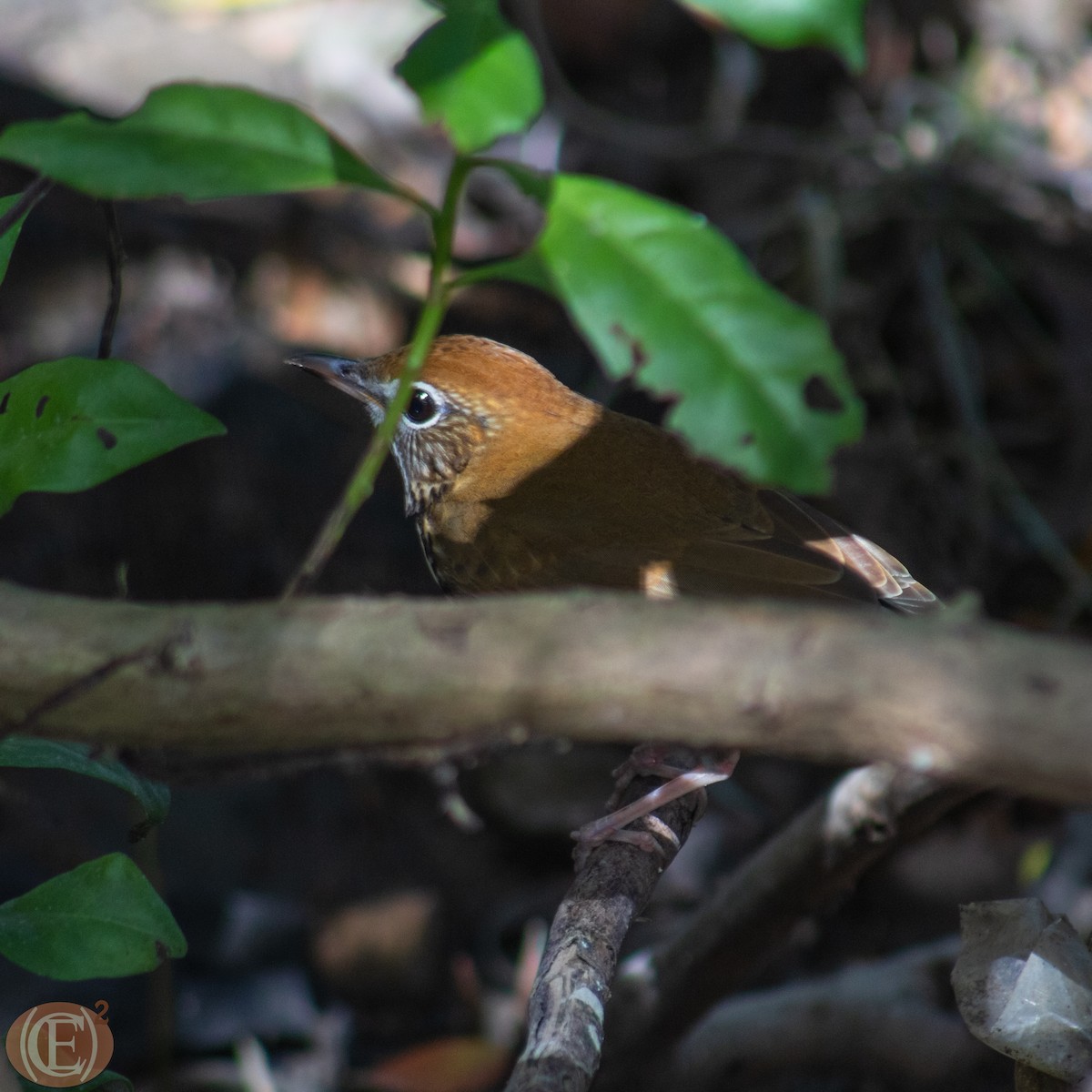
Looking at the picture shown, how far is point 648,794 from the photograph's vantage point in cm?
299

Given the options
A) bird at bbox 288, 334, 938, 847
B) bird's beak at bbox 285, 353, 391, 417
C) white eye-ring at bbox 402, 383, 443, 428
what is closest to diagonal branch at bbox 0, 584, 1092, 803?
bird at bbox 288, 334, 938, 847

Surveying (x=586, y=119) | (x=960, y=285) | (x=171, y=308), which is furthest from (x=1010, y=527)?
(x=171, y=308)

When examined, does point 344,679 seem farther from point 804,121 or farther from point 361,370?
point 804,121

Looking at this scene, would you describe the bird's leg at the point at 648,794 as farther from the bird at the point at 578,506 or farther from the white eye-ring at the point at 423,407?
the white eye-ring at the point at 423,407

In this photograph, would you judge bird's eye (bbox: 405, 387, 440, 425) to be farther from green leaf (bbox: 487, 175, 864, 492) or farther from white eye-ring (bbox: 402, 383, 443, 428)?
green leaf (bbox: 487, 175, 864, 492)

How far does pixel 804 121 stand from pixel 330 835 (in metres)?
4.73

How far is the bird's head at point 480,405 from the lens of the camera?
12.4 ft

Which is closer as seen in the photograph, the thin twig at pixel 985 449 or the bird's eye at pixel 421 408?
the bird's eye at pixel 421 408

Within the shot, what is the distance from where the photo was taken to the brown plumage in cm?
338

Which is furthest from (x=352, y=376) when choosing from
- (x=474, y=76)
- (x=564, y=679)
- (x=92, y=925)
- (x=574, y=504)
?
(x=564, y=679)

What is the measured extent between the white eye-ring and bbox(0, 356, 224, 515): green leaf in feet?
6.24

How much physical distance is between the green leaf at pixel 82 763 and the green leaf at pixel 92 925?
6.9 inches

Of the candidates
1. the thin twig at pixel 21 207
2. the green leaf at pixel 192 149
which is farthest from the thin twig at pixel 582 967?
the thin twig at pixel 21 207

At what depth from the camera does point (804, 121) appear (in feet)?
23.6
